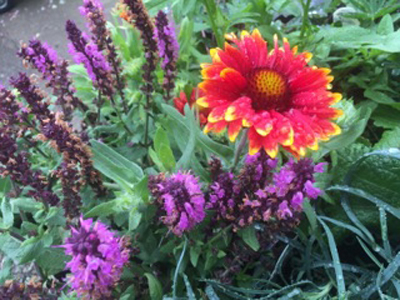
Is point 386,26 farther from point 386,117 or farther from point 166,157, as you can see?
point 166,157

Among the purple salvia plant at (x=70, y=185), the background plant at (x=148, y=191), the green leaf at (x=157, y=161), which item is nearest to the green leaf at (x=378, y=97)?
the background plant at (x=148, y=191)

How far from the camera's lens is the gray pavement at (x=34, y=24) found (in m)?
2.24

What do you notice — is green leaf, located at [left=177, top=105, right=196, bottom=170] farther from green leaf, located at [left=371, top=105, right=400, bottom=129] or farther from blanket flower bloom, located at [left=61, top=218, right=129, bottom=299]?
green leaf, located at [left=371, top=105, right=400, bottom=129]

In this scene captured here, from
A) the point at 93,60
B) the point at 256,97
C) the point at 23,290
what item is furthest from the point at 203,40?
the point at 23,290

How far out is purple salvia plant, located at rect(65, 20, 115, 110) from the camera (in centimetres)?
69

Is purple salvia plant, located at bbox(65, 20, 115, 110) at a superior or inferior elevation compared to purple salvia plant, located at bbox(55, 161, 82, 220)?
superior

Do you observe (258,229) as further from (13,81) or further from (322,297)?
(13,81)

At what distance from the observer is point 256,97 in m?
0.60

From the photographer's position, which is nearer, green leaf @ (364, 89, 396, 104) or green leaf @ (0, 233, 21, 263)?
green leaf @ (0, 233, 21, 263)

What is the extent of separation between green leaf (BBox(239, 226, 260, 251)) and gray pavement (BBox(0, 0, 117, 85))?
1773 millimetres

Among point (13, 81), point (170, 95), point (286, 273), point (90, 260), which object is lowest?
point (286, 273)

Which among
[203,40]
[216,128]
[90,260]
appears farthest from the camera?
[203,40]

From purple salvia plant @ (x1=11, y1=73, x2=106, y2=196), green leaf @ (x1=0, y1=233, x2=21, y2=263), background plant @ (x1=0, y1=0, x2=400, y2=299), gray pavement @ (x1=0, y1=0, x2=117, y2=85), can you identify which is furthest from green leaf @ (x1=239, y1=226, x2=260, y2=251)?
gray pavement @ (x1=0, y1=0, x2=117, y2=85)

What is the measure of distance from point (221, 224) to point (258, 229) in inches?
2.2
